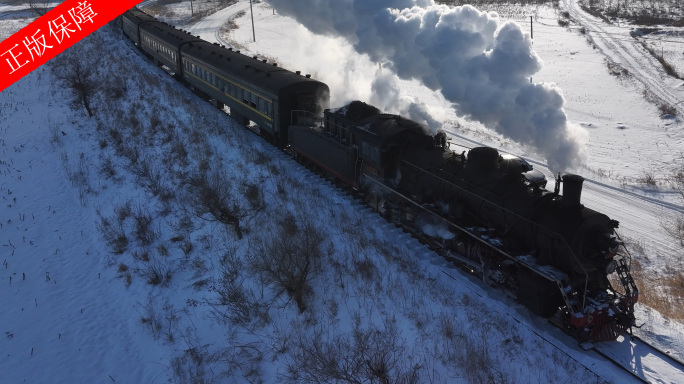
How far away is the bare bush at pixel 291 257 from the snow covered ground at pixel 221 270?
10.6 inches

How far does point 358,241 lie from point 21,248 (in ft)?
37.8

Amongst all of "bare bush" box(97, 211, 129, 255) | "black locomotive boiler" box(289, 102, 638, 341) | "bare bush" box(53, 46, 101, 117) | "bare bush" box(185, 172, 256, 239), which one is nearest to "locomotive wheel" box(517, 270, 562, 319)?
"black locomotive boiler" box(289, 102, 638, 341)

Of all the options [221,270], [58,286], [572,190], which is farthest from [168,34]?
[572,190]

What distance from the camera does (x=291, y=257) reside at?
1105 centimetres

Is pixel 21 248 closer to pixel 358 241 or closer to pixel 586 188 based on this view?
pixel 358 241

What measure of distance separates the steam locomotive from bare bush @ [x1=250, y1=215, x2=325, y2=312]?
8.43 ft

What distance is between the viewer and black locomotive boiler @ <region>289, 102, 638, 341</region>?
9.41 meters

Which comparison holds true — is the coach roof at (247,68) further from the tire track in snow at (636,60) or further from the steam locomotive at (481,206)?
the tire track in snow at (636,60)

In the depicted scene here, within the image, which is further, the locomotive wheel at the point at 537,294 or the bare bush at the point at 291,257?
the bare bush at the point at 291,257

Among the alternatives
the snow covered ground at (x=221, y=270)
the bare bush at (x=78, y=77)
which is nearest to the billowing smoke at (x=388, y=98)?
the snow covered ground at (x=221, y=270)

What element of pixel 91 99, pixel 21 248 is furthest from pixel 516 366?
pixel 91 99

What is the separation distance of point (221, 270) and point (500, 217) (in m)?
7.47

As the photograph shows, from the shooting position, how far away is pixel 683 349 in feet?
30.2

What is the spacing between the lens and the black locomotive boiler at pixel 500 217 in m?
9.41
